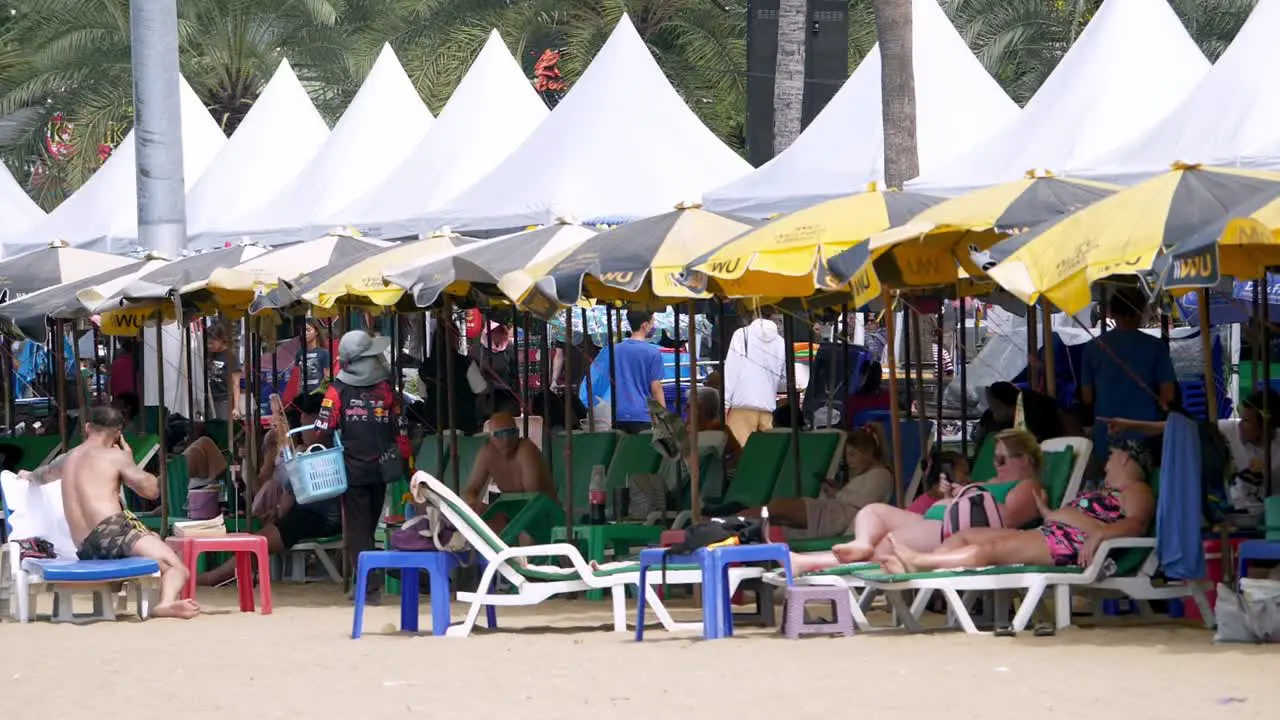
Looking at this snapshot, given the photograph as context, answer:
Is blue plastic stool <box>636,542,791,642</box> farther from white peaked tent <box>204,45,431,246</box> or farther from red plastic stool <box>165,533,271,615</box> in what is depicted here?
white peaked tent <box>204,45,431,246</box>

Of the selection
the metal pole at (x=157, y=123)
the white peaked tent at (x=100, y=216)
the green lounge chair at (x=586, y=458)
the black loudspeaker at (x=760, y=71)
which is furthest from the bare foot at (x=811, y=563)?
the white peaked tent at (x=100, y=216)

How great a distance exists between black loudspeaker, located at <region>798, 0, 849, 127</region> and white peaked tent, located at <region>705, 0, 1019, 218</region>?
83.9 inches

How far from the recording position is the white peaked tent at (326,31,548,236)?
20.2 m

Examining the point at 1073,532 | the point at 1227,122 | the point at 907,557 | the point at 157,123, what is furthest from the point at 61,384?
the point at 1073,532

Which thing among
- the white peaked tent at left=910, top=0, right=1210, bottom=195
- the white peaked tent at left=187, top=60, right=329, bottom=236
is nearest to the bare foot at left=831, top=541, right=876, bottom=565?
the white peaked tent at left=910, top=0, right=1210, bottom=195

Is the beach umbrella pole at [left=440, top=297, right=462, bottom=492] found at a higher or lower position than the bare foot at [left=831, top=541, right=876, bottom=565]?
higher

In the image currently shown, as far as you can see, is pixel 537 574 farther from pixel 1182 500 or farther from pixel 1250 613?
pixel 1250 613

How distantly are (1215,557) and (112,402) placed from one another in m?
A: 9.46

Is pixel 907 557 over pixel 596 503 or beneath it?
beneath

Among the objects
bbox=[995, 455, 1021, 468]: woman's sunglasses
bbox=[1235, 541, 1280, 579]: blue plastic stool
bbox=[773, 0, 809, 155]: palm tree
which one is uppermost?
bbox=[773, 0, 809, 155]: palm tree

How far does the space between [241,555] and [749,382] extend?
6016mm

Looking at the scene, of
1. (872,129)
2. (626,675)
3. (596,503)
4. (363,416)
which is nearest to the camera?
(626,675)

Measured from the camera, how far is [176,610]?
11.9m

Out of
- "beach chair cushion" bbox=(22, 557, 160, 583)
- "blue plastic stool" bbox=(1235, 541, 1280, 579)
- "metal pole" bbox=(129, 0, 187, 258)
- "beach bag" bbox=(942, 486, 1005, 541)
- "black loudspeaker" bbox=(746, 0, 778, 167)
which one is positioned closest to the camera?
"blue plastic stool" bbox=(1235, 541, 1280, 579)
